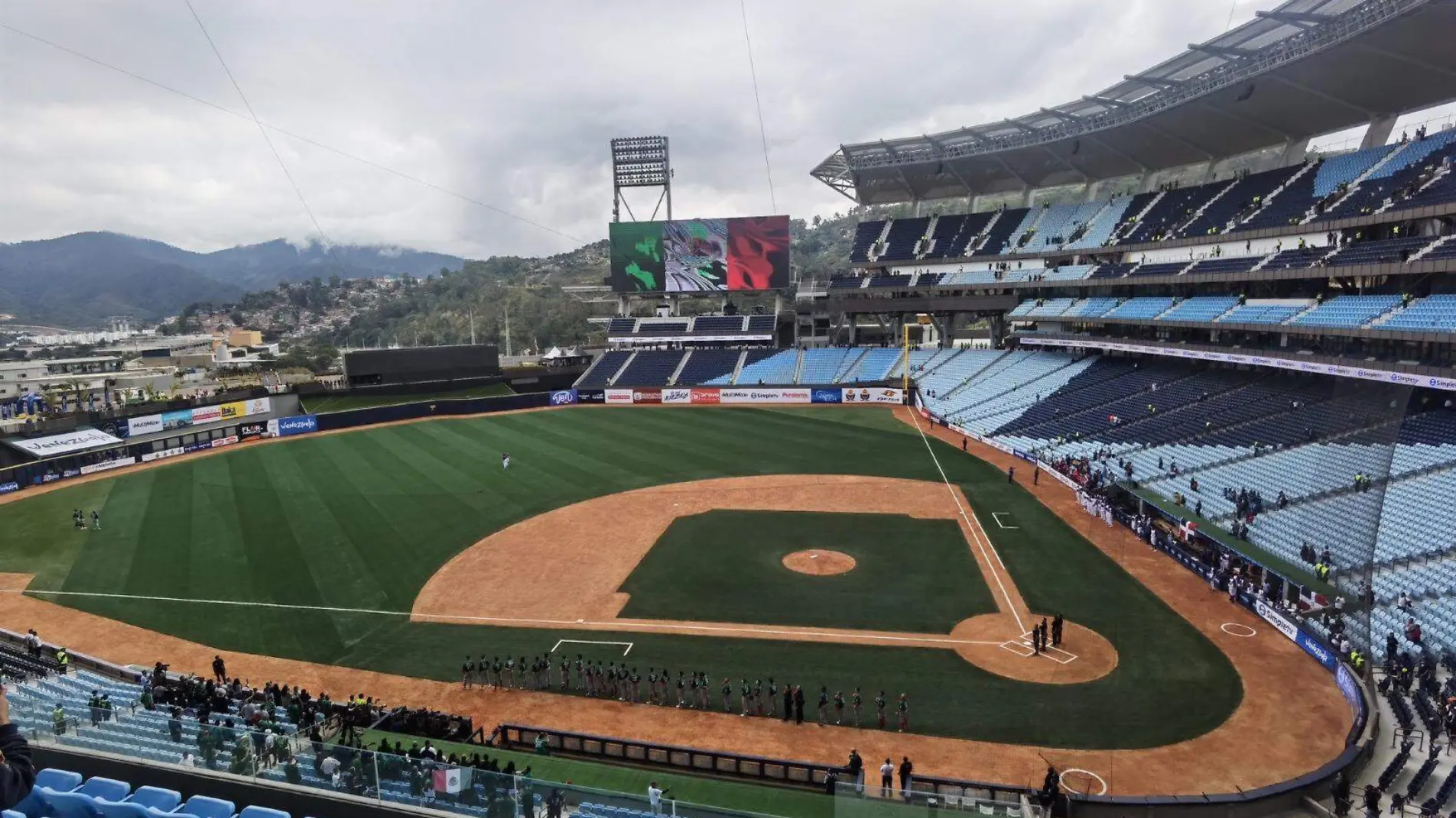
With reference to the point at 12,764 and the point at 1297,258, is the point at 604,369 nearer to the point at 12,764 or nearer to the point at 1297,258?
the point at 1297,258

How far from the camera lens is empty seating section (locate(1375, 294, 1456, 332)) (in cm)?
2405

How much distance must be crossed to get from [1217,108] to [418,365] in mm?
58031

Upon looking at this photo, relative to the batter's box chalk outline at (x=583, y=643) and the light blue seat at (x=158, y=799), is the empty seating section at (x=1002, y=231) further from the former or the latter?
the light blue seat at (x=158, y=799)

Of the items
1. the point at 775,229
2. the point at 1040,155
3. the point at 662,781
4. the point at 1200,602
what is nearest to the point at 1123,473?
the point at 1200,602

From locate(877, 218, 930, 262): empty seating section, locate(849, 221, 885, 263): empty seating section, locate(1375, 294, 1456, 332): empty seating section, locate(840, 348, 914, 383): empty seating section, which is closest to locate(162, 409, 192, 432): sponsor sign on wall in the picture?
locate(840, 348, 914, 383): empty seating section

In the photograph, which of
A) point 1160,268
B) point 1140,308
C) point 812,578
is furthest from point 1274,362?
point 812,578

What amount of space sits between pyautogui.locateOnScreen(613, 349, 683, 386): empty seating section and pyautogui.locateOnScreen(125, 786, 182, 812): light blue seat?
56533mm

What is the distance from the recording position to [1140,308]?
140 feet

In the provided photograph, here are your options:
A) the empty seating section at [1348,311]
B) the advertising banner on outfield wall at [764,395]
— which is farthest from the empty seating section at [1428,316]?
the advertising banner on outfield wall at [764,395]

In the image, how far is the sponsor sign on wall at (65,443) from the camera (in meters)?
39.3

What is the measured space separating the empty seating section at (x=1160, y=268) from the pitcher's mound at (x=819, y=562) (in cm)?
2937

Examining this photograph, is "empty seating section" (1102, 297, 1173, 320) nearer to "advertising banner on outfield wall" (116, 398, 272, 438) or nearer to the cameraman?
the cameraman

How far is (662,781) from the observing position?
12.5m

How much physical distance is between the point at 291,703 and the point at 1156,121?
51.7 meters
